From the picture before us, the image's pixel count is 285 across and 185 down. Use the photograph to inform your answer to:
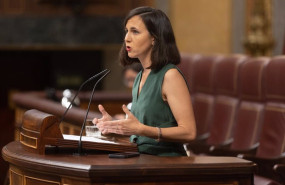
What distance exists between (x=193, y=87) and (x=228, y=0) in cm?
247

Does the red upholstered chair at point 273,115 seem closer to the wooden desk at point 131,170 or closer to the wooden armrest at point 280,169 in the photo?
the wooden armrest at point 280,169

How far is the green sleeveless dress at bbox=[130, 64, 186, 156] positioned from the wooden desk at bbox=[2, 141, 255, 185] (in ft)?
0.31

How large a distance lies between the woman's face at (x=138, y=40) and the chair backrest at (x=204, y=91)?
108 inches

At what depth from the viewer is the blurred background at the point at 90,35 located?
746 cm

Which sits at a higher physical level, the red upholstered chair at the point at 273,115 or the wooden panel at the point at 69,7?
the wooden panel at the point at 69,7

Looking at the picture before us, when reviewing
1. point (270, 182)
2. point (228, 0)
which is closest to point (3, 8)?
point (228, 0)

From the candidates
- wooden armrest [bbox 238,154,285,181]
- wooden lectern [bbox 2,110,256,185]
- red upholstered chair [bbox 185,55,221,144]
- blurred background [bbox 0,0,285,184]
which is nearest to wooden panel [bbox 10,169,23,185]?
wooden lectern [bbox 2,110,256,185]

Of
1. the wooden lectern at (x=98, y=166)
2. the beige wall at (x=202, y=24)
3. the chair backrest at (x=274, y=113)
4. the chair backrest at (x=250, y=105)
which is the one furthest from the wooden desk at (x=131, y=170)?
the beige wall at (x=202, y=24)

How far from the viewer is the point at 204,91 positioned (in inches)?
220

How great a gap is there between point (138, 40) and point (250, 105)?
231 cm

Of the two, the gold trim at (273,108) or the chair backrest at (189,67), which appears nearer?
the gold trim at (273,108)

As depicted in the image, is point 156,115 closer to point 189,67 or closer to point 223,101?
point 223,101

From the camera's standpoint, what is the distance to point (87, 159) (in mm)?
2467

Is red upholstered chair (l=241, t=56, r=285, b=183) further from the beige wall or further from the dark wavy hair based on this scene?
the beige wall
